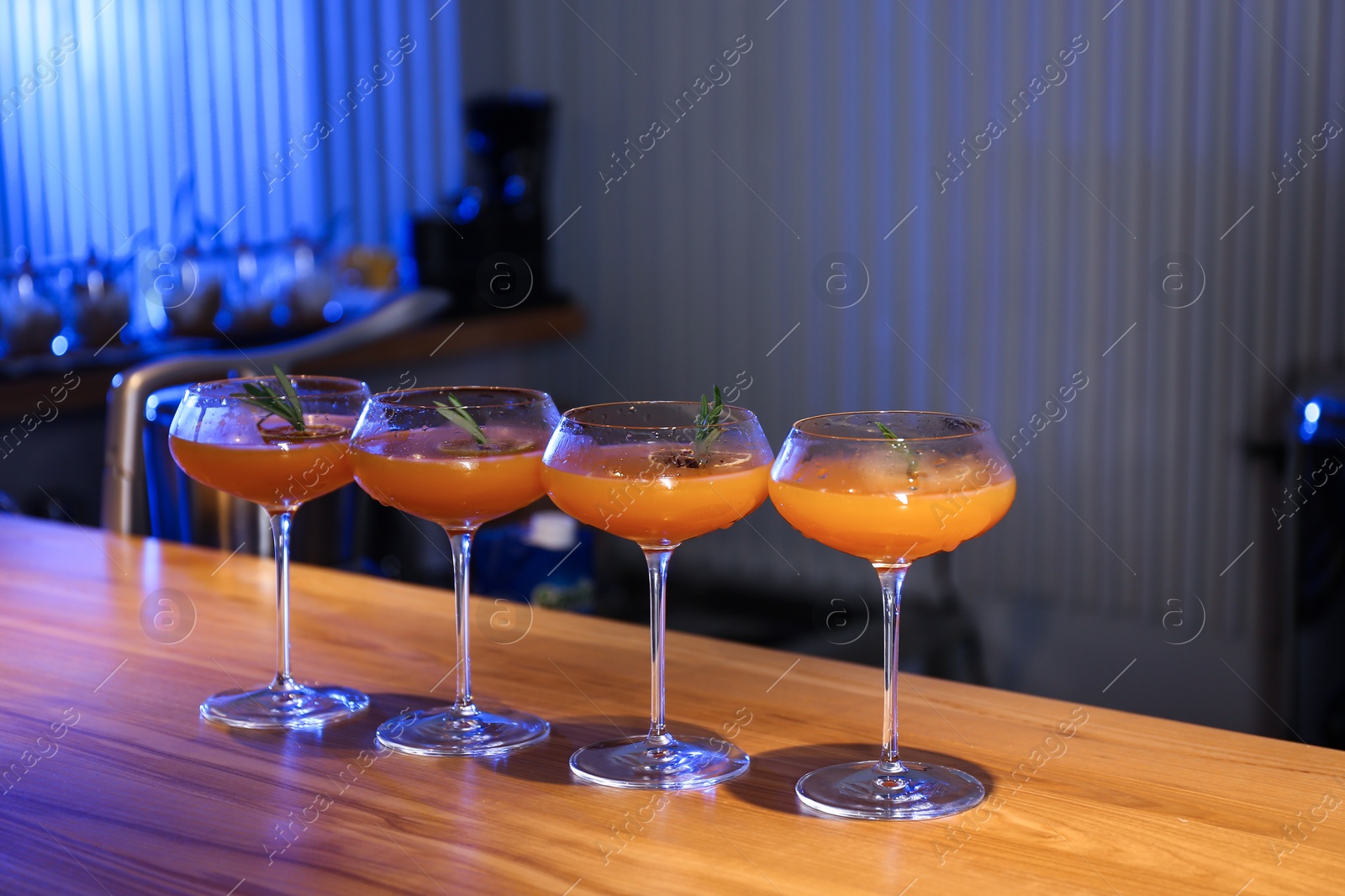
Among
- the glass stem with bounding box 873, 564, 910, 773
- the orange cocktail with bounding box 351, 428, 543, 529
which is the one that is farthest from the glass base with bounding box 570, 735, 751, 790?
the orange cocktail with bounding box 351, 428, 543, 529

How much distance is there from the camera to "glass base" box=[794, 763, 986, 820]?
33.7 inches

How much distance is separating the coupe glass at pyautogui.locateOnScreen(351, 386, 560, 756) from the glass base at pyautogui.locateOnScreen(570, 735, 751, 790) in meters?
0.07

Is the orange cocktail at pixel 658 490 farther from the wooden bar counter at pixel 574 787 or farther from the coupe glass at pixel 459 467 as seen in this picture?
the wooden bar counter at pixel 574 787

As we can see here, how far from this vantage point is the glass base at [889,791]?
2.81 ft

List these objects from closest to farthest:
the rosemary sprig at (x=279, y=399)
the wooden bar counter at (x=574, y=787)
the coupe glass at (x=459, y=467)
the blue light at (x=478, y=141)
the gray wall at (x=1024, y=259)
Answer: the wooden bar counter at (x=574, y=787), the coupe glass at (x=459, y=467), the rosemary sprig at (x=279, y=399), the gray wall at (x=1024, y=259), the blue light at (x=478, y=141)

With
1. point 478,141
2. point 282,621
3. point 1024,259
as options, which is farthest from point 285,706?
point 478,141

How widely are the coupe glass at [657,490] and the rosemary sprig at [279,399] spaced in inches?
9.9

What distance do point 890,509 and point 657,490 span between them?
16 cm

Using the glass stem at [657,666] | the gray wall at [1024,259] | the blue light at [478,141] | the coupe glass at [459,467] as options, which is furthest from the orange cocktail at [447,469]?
the blue light at [478,141]

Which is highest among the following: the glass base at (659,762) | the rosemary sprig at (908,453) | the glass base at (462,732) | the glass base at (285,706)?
the rosemary sprig at (908,453)

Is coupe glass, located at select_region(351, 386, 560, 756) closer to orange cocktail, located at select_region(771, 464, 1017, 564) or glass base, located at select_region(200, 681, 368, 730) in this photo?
glass base, located at select_region(200, 681, 368, 730)

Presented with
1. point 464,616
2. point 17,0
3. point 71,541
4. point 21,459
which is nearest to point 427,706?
point 464,616

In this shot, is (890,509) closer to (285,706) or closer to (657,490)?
(657,490)

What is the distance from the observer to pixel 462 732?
39.4 inches
